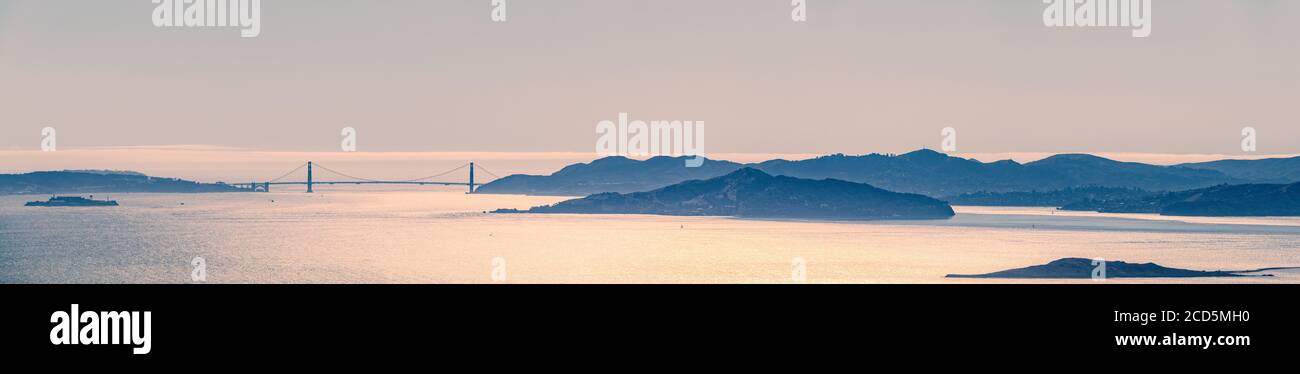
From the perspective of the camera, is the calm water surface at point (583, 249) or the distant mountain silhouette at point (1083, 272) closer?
the distant mountain silhouette at point (1083, 272)

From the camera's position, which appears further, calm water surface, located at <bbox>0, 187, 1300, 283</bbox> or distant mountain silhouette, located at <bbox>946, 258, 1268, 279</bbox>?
calm water surface, located at <bbox>0, 187, 1300, 283</bbox>
